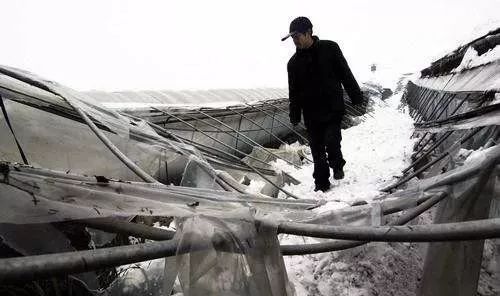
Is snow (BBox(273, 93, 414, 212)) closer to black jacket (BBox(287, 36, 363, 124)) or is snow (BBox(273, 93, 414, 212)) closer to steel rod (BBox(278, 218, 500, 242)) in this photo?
steel rod (BBox(278, 218, 500, 242))

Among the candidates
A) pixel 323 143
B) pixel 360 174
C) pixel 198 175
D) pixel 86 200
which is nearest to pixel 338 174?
pixel 323 143

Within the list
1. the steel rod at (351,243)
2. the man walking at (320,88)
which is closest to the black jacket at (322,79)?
the man walking at (320,88)

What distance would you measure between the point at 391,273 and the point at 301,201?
2.35 ft

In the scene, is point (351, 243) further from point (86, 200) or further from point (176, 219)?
point (86, 200)

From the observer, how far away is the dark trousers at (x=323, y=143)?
3971mm

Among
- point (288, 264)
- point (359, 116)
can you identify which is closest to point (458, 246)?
point (288, 264)

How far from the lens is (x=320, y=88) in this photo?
391cm

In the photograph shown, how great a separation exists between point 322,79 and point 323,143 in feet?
2.24

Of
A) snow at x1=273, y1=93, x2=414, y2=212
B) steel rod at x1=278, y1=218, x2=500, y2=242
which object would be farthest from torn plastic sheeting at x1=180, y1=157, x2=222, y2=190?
steel rod at x1=278, y1=218, x2=500, y2=242

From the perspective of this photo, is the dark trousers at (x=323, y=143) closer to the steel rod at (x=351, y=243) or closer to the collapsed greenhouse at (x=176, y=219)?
the collapsed greenhouse at (x=176, y=219)

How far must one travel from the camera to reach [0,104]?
1772 mm

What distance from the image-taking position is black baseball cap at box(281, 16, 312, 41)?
359cm

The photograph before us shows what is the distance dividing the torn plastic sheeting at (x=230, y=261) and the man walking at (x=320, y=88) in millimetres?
2692

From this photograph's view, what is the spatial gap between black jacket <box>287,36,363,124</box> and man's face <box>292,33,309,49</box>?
6 cm
